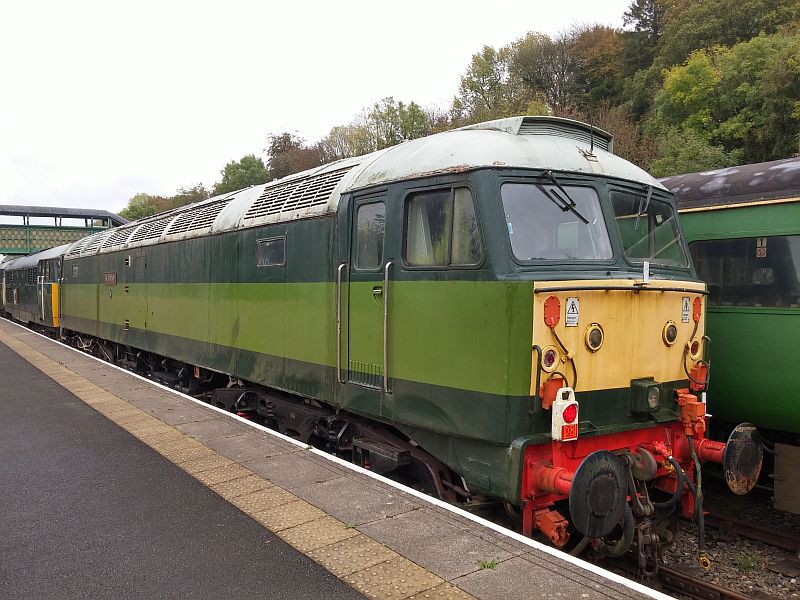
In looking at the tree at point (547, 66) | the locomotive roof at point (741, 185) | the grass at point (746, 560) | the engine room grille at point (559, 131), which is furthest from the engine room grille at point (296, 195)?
the tree at point (547, 66)

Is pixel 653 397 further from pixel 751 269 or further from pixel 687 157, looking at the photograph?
pixel 687 157

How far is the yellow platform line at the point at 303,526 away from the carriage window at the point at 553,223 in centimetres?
228

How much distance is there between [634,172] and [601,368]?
1998 millimetres

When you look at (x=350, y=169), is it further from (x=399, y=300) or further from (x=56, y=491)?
(x=56, y=491)

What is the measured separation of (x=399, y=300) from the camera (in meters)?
5.31

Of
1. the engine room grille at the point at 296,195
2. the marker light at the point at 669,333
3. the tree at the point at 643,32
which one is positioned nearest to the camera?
the marker light at the point at 669,333

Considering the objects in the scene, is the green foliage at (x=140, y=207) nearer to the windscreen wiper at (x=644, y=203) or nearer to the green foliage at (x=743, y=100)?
the green foliage at (x=743, y=100)

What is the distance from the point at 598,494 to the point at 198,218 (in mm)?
7565

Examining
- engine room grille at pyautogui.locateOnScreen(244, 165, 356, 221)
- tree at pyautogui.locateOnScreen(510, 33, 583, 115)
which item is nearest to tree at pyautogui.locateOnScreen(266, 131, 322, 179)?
tree at pyautogui.locateOnScreen(510, 33, 583, 115)

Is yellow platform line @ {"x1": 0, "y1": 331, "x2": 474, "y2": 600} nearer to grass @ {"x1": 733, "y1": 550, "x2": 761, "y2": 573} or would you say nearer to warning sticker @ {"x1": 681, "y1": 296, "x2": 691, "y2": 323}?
warning sticker @ {"x1": 681, "y1": 296, "x2": 691, "y2": 323}

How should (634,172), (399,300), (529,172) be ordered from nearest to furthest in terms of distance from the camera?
(529,172) < (399,300) < (634,172)

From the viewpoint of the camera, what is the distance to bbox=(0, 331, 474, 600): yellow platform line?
12.0 ft

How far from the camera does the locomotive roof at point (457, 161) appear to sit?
5008 mm

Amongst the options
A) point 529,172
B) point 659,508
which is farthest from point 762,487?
point 529,172
